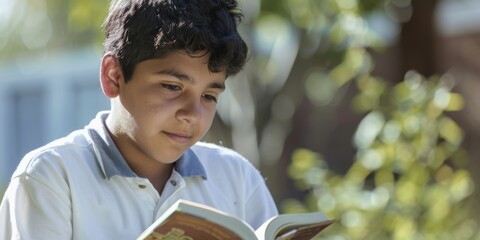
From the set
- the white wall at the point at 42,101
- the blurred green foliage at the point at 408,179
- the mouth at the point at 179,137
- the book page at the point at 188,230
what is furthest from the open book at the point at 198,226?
the white wall at the point at 42,101

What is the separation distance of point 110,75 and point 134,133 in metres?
0.14

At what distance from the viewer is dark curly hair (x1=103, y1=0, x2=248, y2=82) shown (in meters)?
2.11

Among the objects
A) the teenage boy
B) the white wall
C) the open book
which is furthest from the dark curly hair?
the white wall

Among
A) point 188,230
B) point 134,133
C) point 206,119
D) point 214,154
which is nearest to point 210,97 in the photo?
point 206,119

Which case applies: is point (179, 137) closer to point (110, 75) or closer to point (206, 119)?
point (206, 119)

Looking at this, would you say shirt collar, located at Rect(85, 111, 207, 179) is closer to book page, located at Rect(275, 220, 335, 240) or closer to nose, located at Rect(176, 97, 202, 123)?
nose, located at Rect(176, 97, 202, 123)

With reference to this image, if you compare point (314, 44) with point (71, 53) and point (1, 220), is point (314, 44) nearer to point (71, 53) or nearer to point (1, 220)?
point (1, 220)

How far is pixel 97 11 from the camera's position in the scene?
5117 millimetres

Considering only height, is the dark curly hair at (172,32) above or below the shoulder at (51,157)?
above

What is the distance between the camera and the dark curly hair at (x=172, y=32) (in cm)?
211

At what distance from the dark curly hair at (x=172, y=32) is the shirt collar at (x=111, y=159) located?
0.14 meters

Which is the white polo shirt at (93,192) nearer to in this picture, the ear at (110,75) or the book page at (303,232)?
the ear at (110,75)

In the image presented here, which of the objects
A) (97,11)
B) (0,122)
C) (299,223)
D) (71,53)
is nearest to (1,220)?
(299,223)

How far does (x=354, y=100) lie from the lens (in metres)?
4.28
